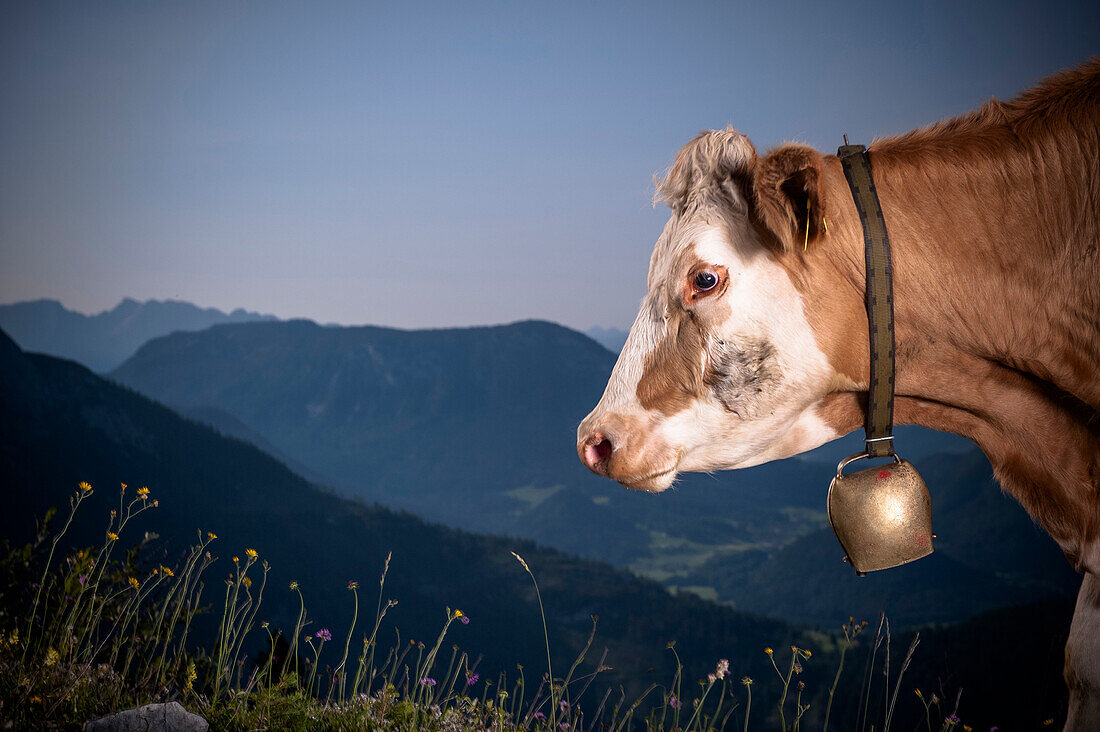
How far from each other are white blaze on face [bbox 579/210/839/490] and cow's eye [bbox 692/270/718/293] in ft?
0.10

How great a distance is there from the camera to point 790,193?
1.95m

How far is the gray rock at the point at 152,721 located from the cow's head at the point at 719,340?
215 centimetres

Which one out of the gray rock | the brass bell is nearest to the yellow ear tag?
the brass bell

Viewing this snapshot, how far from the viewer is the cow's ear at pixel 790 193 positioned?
186cm

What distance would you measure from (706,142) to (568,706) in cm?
308

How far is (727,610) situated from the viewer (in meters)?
52.6

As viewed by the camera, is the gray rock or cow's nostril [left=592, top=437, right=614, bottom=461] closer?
cow's nostril [left=592, top=437, right=614, bottom=461]

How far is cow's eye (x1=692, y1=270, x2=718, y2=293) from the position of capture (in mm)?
2104

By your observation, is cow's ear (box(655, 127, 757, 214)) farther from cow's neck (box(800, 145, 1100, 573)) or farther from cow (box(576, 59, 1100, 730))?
cow's neck (box(800, 145, 1100, 573))

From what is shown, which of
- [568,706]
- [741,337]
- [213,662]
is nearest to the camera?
[741,337]

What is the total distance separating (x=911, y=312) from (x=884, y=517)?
0.65 m

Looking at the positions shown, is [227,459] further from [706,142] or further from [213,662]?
[706,142]

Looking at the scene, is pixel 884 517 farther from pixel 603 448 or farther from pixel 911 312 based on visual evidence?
pixel 603 448

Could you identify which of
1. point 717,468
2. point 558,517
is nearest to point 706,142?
point 717,468
